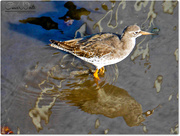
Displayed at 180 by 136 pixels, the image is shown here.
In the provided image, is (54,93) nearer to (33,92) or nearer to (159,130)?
(33,92)

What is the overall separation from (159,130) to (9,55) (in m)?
4.97

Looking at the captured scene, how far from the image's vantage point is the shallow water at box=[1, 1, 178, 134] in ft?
20.3

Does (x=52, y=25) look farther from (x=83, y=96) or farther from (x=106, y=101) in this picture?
(x=106, y=101)

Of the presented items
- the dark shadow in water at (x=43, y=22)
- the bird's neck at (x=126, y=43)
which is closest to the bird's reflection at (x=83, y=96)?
the bird's neck at (x=126, y=43)

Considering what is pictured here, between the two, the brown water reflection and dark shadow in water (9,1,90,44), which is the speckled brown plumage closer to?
the brown water reflection

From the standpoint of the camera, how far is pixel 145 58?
7.47 m

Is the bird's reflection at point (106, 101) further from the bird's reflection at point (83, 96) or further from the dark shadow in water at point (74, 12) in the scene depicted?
the dark shadow in water at point (74, 12)

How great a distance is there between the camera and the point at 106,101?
21.8 feet

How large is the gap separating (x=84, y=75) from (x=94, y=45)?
105 cm

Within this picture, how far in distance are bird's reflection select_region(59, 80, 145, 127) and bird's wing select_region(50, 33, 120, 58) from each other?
0.93 m

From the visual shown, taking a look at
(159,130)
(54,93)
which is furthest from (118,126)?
(54,93)

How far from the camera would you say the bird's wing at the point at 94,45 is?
22.0 feet

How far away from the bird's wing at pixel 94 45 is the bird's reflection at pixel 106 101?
93cm

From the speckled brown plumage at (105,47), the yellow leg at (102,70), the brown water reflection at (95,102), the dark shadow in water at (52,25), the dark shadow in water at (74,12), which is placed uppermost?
the dark shadow in water at (74,12)
